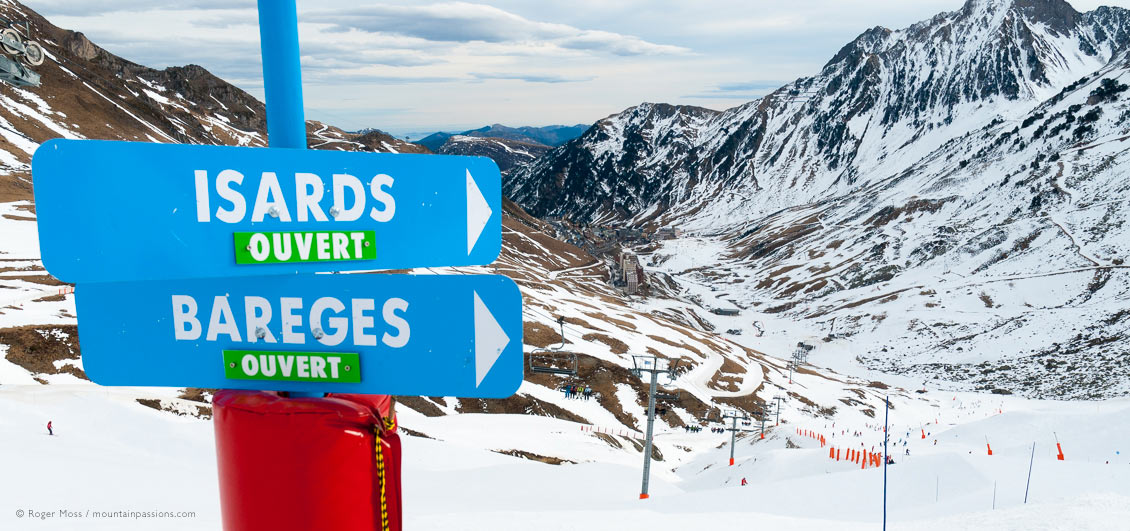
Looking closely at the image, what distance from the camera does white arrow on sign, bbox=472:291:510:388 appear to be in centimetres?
292

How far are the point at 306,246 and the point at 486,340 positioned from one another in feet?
3.08

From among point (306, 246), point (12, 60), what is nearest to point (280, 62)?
point (306, 246)

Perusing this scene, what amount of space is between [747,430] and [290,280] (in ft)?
189

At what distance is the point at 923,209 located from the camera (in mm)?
162250

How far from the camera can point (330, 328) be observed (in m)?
2.91

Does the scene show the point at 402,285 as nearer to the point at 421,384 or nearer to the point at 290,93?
the point at 421,384

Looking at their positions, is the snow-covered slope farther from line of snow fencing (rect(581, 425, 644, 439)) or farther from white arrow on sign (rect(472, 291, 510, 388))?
white arrow on sign (rect(472, 291, 510, 388))

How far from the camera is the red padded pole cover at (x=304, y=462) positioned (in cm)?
285

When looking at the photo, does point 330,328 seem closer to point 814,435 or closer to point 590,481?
point 590,481

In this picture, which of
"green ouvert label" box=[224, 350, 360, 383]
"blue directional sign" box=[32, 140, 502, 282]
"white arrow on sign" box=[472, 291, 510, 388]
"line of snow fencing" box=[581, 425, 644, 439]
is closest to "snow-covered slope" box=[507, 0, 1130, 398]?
"line of snow fencing" box=[581, 425, 644, 439]

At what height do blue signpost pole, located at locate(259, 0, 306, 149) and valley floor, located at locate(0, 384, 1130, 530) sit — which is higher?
blue signpost pole, located at locate(259, 0, 306, 149)

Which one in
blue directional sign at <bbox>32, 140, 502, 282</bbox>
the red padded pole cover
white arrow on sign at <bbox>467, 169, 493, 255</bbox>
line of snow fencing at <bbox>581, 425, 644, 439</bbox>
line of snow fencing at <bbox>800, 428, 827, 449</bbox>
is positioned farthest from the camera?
line of snow fencing at <bbox>581, 425, 644, 439</bbox>

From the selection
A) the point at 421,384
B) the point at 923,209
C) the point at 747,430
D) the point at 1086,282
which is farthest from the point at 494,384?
the point at 923,209

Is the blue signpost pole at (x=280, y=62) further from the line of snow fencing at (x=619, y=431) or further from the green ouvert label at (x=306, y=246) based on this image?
the line of snow fencing at (x=619, y=431)
